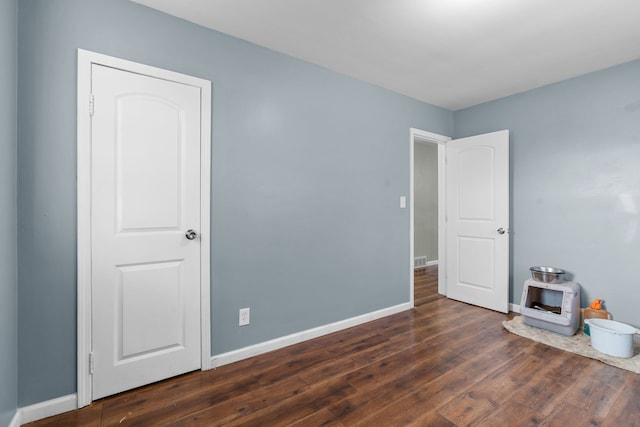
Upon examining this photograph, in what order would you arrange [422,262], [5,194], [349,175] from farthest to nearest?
1. [422,262]
2. [349,175]
3. [5,194]

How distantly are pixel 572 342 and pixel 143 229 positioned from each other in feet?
11.9

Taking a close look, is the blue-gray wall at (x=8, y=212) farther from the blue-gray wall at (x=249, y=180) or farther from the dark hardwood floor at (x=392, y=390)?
the dark hardwood floor at (x=392, y=390)

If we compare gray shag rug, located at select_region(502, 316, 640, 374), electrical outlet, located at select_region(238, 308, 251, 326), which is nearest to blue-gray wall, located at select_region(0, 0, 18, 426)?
electrical outlet, located at select_region(238, 308, 251, 326)

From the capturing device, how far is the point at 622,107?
2.78m

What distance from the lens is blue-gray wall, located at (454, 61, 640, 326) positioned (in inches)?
109

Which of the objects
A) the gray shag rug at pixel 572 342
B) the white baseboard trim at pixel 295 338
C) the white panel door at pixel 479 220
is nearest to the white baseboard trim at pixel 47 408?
the white baseboard trim at pixel 295 338

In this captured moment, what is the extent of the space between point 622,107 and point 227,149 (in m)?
3.61

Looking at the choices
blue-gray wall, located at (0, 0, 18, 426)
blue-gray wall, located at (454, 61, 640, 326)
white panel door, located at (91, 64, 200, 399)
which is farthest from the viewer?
blue-gray wall, located at (454, 61, 640, 326)

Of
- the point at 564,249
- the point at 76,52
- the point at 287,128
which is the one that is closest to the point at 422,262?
the point at 564,249

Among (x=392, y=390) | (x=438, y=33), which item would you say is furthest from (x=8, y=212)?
(x=438, y=33)

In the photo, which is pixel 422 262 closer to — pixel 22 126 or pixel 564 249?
pixel 564 249

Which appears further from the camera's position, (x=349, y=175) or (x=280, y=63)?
(x=349, y=175)

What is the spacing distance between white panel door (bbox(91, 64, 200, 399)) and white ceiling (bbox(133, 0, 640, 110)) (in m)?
0.67

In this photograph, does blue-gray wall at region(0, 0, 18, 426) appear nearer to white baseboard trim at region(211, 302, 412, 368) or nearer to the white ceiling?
the white ceiling
